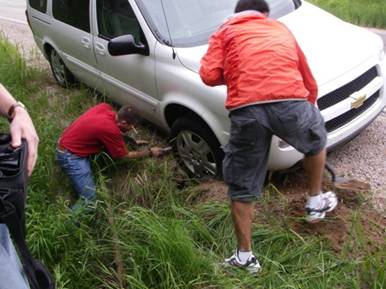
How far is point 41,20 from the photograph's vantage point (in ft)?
21.4

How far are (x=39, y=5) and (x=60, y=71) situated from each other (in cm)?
89

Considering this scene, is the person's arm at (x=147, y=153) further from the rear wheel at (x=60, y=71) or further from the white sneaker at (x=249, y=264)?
the rear wheel at (x=60, y=71)

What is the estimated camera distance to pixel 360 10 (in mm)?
11898

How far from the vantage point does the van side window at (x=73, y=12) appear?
5.33 m

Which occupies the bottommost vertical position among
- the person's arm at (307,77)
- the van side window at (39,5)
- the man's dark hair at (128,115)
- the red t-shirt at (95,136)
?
the red t-shirt at (95,136)

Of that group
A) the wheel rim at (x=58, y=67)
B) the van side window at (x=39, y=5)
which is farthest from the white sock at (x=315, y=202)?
the van side window at (x=39, y=5)

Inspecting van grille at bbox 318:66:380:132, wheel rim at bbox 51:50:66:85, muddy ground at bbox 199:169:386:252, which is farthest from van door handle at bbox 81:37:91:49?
van grille at bbox 318:66:380:132

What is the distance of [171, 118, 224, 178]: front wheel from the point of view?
4.06m

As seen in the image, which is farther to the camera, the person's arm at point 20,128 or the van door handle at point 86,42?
the van door handle at point 86,42

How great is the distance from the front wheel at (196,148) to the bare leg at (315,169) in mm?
911

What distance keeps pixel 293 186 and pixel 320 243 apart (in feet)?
3.03

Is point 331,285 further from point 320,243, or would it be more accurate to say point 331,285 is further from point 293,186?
point 293,186

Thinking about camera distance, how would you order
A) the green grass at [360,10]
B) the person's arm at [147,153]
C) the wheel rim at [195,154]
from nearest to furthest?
the wheel rim at [195,154], the person's arm at [147,153], the green grass at [360,10]

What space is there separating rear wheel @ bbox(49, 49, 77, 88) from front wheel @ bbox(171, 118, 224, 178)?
2604 mm
